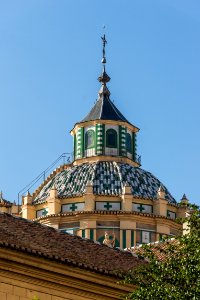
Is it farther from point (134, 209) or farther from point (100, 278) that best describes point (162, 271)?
point (134, 209)

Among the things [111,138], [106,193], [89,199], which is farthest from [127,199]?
[111,138]

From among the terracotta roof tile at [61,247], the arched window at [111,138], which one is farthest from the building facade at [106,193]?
the terracotta roof tile at [61,247]

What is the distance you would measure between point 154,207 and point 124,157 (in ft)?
32.1

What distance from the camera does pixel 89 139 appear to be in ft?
335

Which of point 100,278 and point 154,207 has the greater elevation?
point 154,207

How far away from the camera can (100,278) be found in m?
32.8

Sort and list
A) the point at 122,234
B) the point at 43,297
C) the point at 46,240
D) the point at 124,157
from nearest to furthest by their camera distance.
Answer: the point at 43,297, the point at 46,240, the point at 122,234, the point at 124,157

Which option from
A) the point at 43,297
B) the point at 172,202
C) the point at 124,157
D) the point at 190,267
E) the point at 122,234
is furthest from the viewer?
the point at 124,157

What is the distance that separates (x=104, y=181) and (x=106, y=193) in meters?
2.53

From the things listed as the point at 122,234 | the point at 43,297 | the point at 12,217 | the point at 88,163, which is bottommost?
the point at 43,297

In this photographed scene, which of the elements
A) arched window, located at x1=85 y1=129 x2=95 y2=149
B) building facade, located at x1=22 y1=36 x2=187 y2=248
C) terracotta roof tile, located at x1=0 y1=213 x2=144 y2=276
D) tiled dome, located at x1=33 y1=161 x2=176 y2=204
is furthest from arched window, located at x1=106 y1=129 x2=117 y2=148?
terracotta roof tile, located at x1=0 y1=213 x2=144 y2=276

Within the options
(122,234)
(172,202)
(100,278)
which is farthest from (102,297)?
(172,202)

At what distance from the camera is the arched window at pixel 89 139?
10200 cm

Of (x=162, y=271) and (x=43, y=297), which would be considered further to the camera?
(x=43, y=297)
